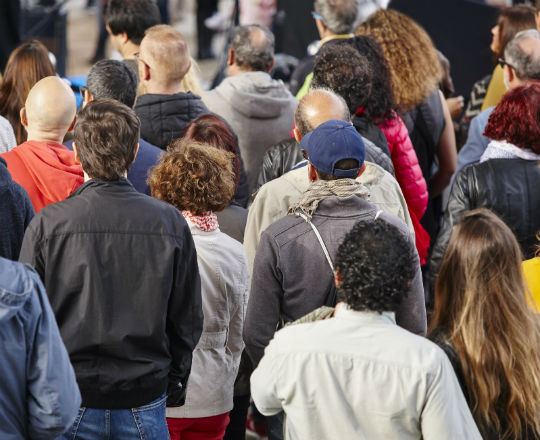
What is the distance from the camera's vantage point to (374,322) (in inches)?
98.3

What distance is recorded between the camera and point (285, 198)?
11.9 feet

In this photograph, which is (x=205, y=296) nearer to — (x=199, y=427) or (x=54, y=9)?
(x=199, y=427)

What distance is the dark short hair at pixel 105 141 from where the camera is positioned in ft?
9.80

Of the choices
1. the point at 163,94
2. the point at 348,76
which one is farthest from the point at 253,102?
the point at 348,76

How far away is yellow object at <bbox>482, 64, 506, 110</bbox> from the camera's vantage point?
221 inches

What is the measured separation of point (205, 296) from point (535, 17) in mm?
3775

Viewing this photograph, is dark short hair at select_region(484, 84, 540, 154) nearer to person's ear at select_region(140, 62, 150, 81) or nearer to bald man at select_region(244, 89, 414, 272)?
bald man at select_region(244, 89, 414, 272)

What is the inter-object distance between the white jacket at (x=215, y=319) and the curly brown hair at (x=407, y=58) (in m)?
1.84

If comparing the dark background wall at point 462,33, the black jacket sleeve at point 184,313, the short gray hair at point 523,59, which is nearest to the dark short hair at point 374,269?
the black jacket sleeve at point 184,313

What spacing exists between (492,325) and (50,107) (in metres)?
2.08

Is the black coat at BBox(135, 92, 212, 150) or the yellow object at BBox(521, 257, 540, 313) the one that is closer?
the yellow object at BBox(521, 257, 540, 313)

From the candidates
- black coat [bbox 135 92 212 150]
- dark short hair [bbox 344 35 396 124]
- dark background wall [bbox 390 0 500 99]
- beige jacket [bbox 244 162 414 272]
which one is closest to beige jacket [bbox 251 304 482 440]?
beige jacket [bbox 244 162 414 272]

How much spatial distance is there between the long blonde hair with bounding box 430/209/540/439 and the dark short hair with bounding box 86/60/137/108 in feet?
6.72

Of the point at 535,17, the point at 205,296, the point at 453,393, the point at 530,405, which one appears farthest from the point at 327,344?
the point at 535,17
